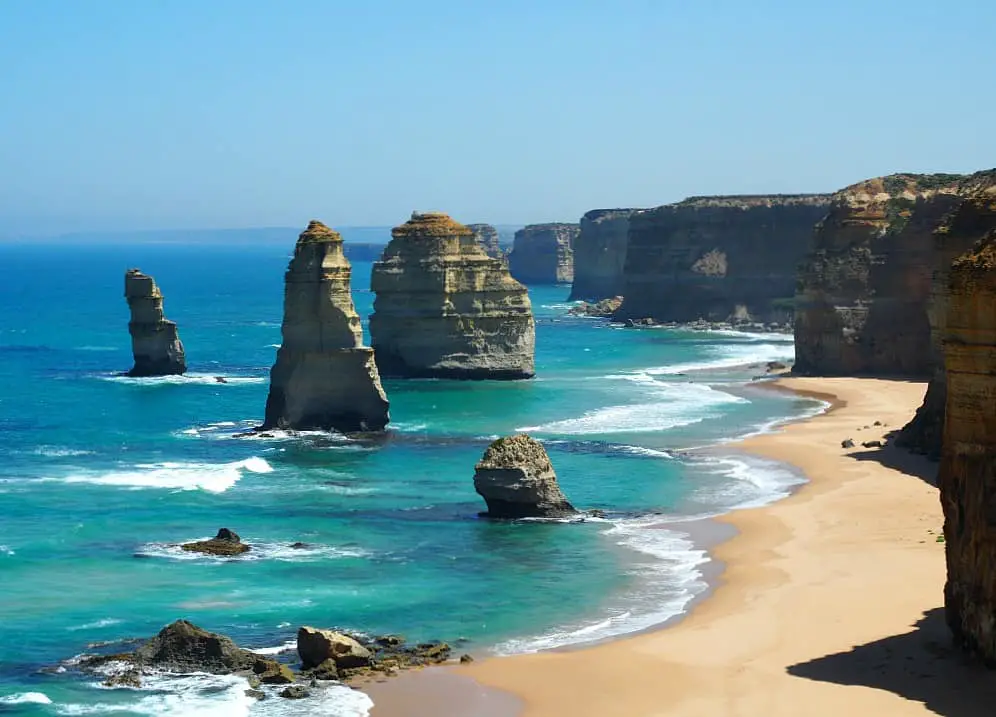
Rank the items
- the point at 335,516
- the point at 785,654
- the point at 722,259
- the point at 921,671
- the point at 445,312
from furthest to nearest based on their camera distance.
Result: the point at 722,259 < the point at 445,312 < the point at 335,516 < the point at 785,654 < the point at 921,671

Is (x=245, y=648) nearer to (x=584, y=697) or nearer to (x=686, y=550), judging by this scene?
(x=584, y=697)

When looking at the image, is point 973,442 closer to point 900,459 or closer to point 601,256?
point 900,459

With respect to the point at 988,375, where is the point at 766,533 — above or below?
below

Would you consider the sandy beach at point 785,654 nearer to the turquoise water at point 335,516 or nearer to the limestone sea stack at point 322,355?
the turquoise water at point 335,516

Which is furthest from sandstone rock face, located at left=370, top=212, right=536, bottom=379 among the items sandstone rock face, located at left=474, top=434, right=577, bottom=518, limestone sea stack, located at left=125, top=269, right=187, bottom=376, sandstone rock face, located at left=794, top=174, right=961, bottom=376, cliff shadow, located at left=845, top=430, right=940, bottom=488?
sandstone rock face, located at left=474, top=434, right=577, bottom=518

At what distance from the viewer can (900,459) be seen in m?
49.6

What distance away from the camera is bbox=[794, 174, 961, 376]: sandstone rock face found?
240 feet

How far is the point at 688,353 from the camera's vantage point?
97125 mm

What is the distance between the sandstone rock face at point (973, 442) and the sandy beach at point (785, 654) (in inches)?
42.9

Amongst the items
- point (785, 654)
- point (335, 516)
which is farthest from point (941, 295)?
point (785, 654)

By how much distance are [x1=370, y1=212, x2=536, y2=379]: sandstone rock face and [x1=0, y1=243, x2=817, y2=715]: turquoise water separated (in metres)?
2.22

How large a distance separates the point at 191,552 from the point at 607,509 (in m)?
11.8

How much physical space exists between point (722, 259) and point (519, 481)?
83.3 m

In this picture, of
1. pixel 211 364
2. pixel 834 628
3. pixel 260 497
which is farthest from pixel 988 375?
pixel 211 364
